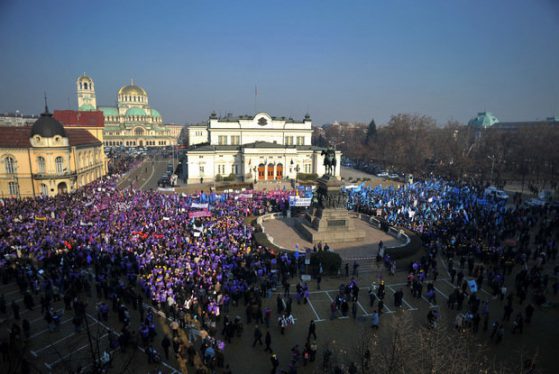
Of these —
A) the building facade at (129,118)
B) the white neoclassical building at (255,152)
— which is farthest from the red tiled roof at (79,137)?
the building facade at (129,118)

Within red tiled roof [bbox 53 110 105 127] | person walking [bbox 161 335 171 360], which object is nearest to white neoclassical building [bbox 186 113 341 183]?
red tiled roof [bbox 53 110 105 127]

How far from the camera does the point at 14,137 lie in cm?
4166

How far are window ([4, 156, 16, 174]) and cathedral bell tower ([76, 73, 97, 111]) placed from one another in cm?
10303

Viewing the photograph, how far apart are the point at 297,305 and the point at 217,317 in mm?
3931

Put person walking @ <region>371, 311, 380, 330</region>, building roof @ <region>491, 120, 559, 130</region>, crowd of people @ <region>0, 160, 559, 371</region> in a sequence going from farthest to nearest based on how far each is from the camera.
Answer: building roof @ <region>491, 120, 559, 130</region>, person walking @ <region>371, 311, 380, 330</region>, crowd of people @ <region>0, 160, 559, 371</region>

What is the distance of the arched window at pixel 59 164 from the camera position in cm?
4200

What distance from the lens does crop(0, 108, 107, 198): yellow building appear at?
133 ft

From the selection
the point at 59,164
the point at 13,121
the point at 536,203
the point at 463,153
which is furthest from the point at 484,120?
the point at 13,121

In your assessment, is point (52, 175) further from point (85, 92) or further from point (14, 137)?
point (85, 92)

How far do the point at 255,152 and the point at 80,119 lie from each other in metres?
35.6

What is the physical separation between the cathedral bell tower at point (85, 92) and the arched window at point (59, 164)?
103m

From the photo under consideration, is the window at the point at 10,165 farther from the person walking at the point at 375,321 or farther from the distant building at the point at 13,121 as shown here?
the distant building at the point at 13,121

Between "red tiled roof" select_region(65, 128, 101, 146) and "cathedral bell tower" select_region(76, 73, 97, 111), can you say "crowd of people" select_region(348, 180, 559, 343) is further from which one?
"cathedral bell tower" select_region(76, 73, 97, 111)

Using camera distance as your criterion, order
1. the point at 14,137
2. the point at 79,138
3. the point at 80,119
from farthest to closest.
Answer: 1. the point at 80,119
2. the point at 79,138
3. the point at 14,137
